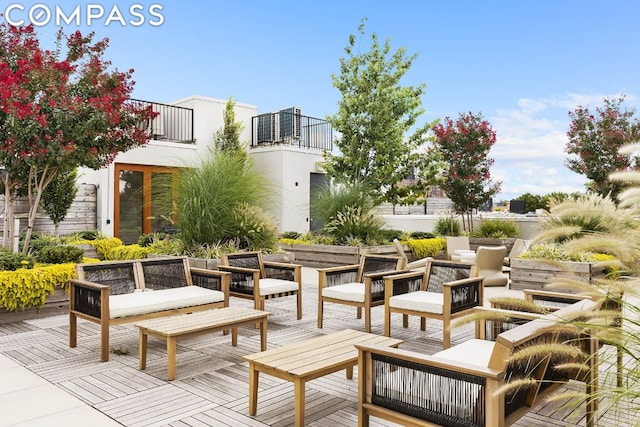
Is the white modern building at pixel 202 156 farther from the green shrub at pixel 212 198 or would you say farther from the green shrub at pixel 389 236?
the green shrub at pixel 212 198

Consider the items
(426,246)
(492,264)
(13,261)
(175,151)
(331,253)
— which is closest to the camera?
(13,261)

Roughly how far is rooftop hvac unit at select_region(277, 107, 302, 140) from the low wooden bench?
1325 cm

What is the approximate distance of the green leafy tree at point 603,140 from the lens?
12.5 meters

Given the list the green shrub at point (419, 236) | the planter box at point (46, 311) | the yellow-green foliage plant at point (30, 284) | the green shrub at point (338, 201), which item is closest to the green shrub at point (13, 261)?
the yellow-green foliage plant at point (30, 284)

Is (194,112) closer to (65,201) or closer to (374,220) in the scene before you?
(65,201)

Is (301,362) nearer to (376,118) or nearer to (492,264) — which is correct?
(492,264)

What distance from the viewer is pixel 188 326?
12.4 feet

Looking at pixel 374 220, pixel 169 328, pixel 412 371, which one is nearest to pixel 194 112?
pixel 374 220

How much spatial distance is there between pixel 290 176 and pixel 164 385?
11.3 metres

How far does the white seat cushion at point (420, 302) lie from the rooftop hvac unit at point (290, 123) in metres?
11.1

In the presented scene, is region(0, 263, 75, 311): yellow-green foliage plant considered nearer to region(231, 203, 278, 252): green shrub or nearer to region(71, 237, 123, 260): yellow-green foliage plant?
region(231, 203, 278, 252): green shrub

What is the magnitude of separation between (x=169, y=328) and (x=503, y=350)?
2.47 meters

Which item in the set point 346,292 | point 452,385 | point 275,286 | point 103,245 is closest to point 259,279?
point 275,286

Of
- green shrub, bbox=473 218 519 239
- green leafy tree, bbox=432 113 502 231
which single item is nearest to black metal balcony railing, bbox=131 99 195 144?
green leafy tree, bbox=432 113 502 231
